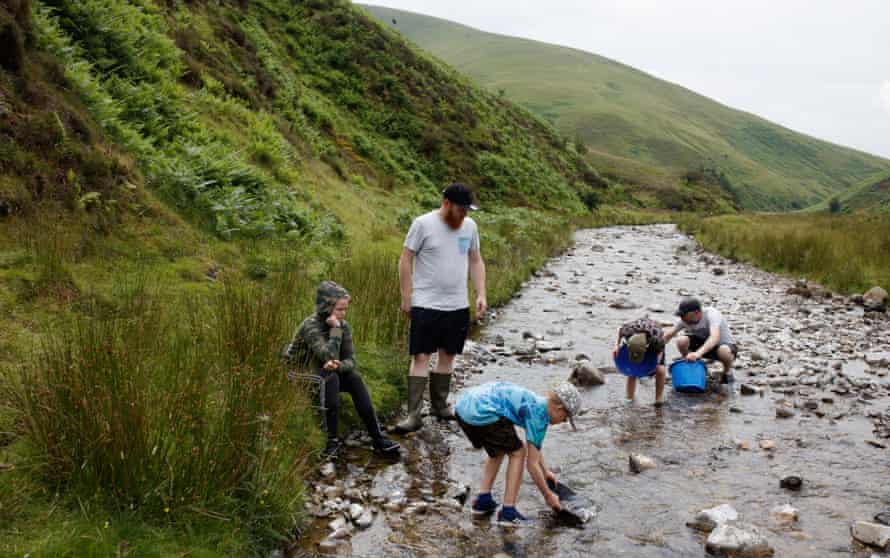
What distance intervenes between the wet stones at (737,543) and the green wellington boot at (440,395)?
3219 millimetres

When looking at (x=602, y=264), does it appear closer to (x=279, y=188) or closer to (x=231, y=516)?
(x=279, y=188)

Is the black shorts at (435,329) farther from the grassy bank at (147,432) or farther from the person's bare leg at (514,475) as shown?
the person's bare leg at (514,475)

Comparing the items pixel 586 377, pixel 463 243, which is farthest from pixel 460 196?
pixel 586 377

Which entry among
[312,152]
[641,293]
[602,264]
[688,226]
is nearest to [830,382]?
[641,293]

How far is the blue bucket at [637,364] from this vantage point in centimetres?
820

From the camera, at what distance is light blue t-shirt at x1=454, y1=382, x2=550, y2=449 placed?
5016mm

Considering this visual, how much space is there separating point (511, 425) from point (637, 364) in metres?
3.59

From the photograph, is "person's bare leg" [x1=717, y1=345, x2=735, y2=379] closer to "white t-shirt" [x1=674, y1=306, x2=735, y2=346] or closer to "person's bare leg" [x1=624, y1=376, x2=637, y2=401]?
"white t-shirt" [x1=674, y1=306, x2=735, y2=346]

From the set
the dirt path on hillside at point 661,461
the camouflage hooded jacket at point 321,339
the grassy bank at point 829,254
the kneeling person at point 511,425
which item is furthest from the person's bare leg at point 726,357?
the grassy bank at point 829,254

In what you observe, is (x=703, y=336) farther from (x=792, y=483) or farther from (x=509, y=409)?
(x=509, y=409)

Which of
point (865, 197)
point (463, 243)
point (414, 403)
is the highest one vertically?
point (865, 197)

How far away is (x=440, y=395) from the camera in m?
7.36

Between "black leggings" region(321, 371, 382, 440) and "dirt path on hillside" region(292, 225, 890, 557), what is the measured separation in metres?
0.30

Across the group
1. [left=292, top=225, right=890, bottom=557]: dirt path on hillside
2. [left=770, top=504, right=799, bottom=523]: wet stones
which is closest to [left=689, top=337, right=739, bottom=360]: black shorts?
[left=292, top=225, right=890, bottom=557]: dirt path on hillside
